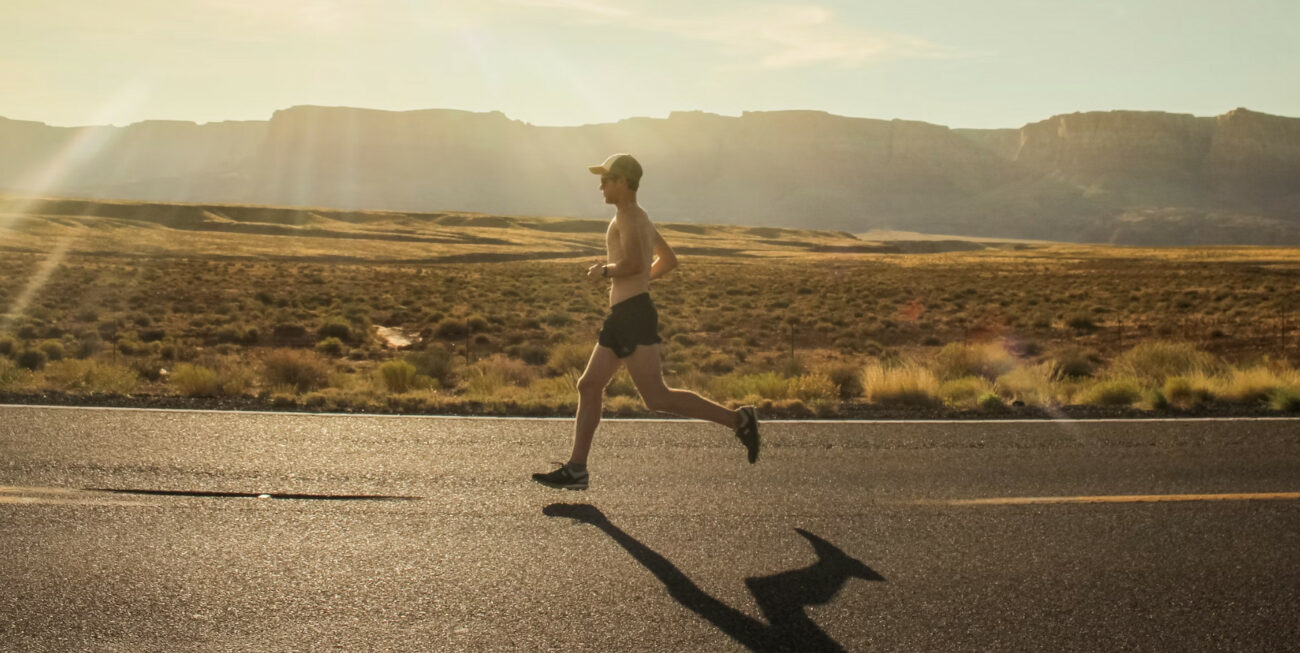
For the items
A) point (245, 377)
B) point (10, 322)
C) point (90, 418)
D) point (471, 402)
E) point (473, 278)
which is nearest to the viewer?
point (90, 418)

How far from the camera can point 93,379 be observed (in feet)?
35.7

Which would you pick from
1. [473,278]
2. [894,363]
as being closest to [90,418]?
[894,363]

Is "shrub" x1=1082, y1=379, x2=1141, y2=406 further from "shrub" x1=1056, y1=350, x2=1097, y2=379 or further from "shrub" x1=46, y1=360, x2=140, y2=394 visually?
"shrub" x1=46, y1=360, x2=140, y2=394

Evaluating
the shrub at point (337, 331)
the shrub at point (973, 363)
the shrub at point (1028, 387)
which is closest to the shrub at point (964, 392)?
the shrub at point (1028, 387)

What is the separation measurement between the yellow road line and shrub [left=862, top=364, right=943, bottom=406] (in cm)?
431

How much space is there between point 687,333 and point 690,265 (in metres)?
38.9

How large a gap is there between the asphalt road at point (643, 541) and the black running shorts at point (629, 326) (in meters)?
0.76

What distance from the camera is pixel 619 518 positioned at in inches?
206

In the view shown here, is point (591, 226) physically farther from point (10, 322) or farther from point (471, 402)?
point (471, 402)

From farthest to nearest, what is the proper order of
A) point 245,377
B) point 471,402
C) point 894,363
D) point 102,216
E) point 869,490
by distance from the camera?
point 102,216, point 894,363, point 245,377, point 471,402, point 869,490

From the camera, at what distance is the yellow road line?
220 inches

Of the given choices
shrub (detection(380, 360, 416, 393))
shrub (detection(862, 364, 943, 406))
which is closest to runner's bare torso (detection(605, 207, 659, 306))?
shrub (detection(862, 364, 943, 406))

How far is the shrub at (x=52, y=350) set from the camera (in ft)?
61.6

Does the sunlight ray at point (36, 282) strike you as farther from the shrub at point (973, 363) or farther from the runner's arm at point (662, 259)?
the runner's arm at point (662, 259)
